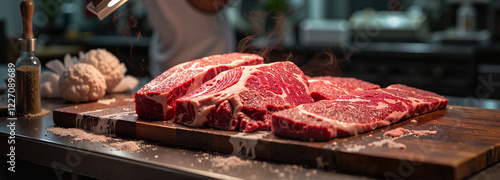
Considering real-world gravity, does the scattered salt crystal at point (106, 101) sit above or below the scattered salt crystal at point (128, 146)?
above

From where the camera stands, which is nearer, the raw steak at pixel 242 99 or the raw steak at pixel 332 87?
the raw steak at pixel 242 99

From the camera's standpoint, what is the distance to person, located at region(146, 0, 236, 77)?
2.75 m

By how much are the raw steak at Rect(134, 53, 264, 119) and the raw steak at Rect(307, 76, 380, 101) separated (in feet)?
0.88

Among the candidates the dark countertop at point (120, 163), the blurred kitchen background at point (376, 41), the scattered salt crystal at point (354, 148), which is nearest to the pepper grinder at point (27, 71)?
the dark countertop at point (120, 163)

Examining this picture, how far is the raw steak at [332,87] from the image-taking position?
1715 mm

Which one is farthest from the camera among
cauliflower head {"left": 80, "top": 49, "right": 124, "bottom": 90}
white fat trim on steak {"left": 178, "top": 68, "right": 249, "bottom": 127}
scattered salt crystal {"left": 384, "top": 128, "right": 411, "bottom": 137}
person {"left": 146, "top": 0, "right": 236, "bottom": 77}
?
person {"left": 146, "top": 0, "right": 236, "bottom": 77}

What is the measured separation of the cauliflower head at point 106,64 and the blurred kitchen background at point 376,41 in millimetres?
1446

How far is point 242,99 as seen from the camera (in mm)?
1460

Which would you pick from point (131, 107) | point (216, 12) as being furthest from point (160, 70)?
point (131, 107)

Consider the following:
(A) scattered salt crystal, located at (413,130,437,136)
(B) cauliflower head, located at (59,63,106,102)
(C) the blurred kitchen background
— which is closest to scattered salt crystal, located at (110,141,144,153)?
(B) cauliflower head, located at (59,63,106,102)

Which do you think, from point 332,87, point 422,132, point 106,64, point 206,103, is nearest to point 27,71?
point 106,64

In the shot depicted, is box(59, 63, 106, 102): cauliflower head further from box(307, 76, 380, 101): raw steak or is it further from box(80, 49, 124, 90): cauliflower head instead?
box(307, 76, 380, 101): raw steak

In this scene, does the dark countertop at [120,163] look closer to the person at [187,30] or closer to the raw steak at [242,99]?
the raw steak at [242,99]

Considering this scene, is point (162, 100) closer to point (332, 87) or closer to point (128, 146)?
point (128, 146)
